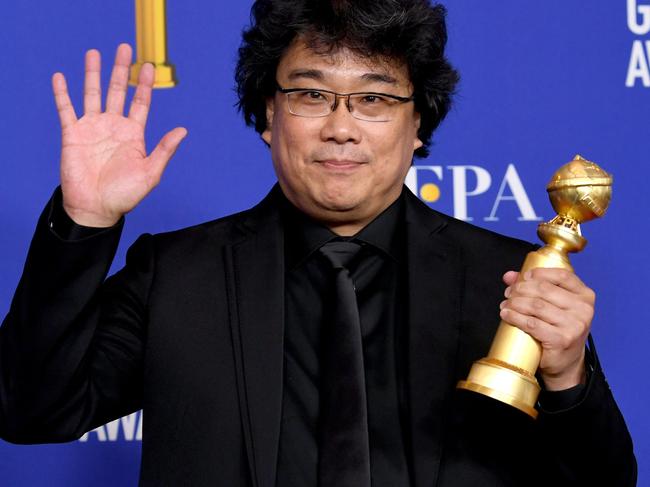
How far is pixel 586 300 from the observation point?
5.08 feet

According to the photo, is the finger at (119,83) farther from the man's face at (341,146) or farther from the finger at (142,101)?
the man's face at (341,146)

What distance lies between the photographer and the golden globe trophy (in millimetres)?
1510

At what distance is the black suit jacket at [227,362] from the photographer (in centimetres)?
163

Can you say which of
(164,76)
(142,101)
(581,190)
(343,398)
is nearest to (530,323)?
(581,190)

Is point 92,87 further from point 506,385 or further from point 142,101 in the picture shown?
point 506,385

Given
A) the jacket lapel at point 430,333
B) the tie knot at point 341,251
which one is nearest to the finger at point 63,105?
the tie knot at point 341,251

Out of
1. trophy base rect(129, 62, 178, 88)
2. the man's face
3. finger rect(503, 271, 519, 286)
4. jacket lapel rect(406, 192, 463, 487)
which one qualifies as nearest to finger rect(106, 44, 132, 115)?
the man's face

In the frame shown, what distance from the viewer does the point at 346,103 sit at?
182cm

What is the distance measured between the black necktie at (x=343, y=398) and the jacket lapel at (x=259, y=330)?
7 cm

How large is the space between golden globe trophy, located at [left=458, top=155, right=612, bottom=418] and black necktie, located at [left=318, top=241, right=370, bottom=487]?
0.22 m

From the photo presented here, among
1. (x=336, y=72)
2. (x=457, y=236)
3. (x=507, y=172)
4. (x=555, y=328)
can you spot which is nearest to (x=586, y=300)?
(x=555, y=328)

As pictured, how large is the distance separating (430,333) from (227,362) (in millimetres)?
304

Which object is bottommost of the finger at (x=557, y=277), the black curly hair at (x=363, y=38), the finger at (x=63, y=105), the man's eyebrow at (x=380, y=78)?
the finger at (x=557, y=277)

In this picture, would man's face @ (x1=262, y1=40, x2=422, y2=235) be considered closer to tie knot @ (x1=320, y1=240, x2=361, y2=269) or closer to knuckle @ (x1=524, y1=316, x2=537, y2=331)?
tie knot @ (x1=320, y1=240, x2=361, y2=269)
